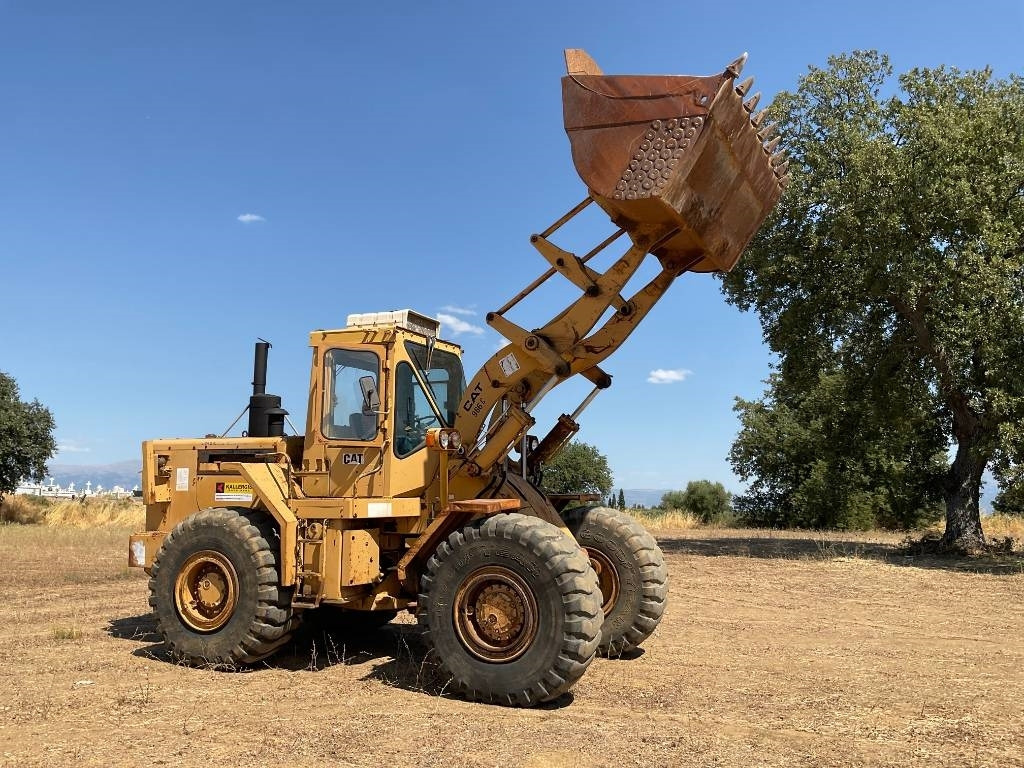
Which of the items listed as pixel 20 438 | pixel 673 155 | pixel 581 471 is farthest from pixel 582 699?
pixel 581 471

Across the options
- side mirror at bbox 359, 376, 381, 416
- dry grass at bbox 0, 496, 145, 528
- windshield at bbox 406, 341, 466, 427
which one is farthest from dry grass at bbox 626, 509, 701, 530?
side mirror at bbox 359, 376, 381, 416

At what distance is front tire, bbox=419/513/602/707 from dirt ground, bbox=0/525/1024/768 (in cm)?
24

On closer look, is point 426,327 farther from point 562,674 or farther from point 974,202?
point 974,202

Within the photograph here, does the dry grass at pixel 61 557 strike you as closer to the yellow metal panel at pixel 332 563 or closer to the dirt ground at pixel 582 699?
the dirt ground at pixel 582 699

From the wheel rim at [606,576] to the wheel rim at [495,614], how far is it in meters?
1.83

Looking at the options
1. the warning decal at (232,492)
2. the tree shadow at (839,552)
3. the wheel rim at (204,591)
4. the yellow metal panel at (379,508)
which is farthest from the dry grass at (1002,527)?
the wheel rim at (204,591)

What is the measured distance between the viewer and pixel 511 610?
6.69 m

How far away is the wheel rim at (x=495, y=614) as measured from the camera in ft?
21.6

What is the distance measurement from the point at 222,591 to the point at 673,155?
5493 millimetres

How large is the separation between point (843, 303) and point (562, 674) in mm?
17157

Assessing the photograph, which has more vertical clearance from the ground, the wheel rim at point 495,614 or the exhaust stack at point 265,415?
the exhaust stack at point 265,415

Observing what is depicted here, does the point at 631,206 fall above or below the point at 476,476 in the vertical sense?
above

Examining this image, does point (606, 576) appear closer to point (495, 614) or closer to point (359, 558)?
point (495, 614)

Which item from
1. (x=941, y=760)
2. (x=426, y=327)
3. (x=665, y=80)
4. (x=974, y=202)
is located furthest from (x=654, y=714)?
(x=974, y=202)
